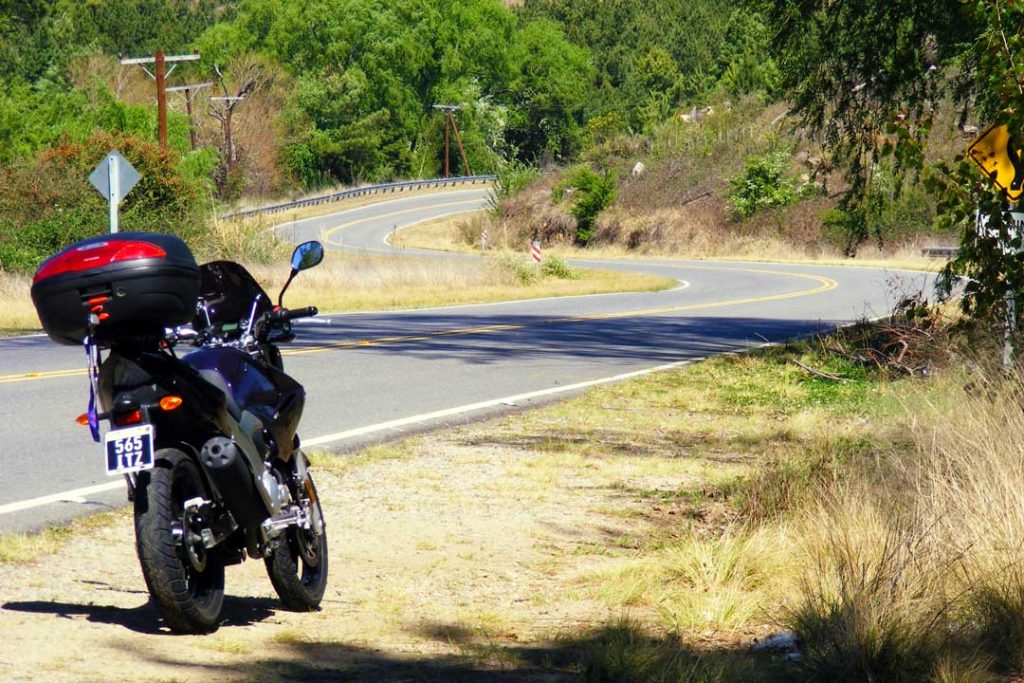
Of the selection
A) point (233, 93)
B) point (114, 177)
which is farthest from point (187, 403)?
point (233, 93)

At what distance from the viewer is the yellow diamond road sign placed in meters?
9.85

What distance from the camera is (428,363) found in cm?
1573

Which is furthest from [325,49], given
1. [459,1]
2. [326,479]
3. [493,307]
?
[326,479]

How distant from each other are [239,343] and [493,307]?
2153 cm

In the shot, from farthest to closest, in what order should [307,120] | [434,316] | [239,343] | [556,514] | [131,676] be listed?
[307,120] < [434,316] < [556,514] < [239,343] < [131,676]

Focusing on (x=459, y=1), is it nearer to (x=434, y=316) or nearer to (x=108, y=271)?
(x=434, y=316)

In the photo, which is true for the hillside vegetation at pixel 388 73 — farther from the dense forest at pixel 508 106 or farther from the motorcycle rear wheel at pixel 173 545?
the motorcycle rear wheel at pixel 173 545

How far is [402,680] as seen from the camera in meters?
5.04

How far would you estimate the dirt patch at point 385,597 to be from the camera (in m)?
5.18

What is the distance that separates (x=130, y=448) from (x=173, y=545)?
1.34 ft

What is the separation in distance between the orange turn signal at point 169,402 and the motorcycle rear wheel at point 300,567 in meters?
0.92

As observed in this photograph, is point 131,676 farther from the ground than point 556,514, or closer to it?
farther from the ground

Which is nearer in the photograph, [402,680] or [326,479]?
[402,680]

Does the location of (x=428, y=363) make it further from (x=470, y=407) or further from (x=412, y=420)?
(x=412, y=420)
